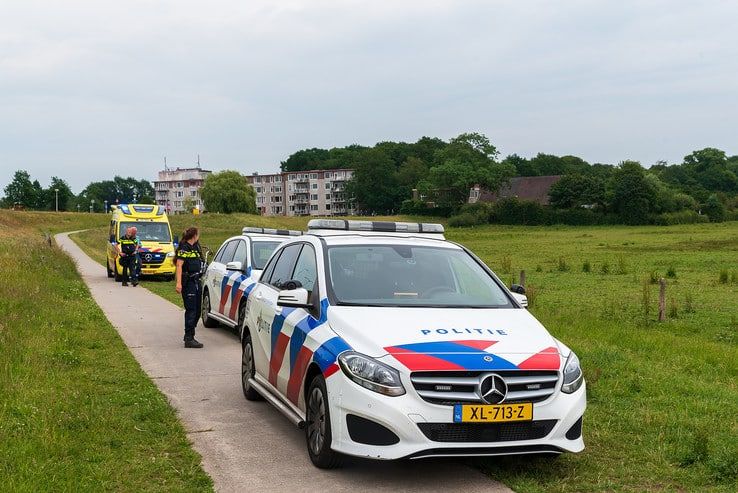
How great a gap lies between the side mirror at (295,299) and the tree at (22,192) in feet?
424

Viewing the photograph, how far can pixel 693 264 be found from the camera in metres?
34.2

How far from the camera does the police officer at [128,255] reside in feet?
77.7

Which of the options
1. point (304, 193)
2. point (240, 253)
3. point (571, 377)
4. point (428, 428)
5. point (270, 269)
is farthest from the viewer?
point (304, 193)

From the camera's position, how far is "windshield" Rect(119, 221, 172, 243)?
27.5 metres

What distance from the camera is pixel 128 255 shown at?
78.4 feet

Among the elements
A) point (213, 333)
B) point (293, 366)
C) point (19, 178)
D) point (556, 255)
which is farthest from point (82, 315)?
point (19, 178)

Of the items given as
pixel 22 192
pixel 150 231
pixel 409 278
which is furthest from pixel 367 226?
pixel 22 192

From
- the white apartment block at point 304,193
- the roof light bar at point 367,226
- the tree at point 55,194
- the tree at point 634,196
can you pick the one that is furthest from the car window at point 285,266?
the white apartment block at point 304,193

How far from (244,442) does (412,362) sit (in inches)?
81.2

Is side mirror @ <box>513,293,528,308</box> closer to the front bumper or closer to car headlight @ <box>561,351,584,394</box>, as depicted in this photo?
car headlight @ <box>561,351,584,394</box>

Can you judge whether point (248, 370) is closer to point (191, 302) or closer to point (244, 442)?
point (244, 442)

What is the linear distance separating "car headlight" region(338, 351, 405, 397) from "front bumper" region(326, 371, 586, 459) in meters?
0.04

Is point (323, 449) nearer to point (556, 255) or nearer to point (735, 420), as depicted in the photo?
point (735, 420)

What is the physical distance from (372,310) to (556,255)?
130 feet
